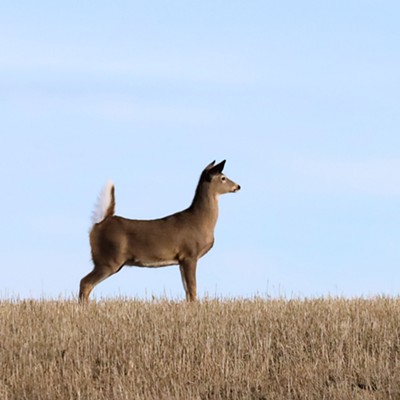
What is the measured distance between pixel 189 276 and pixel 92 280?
4.85 feet

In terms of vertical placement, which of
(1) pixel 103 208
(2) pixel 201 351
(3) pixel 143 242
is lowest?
(2) pixel 201 351

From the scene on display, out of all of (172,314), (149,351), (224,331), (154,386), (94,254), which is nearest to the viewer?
(154,386)

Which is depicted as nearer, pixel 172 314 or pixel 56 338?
pixel 56 338

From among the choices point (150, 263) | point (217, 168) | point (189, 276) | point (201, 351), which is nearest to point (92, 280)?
point (150, 263)

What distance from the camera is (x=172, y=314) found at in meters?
13.7

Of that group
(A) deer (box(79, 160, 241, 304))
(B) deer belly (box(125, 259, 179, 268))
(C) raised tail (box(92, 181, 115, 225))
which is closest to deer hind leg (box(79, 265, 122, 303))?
(A) deer (box(79, 160, 241, 304))

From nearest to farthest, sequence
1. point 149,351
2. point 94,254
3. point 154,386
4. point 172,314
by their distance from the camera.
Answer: point 154,386 → point 149,351 → point 172,314 → point 94,254

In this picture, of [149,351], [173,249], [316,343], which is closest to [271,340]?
[316,343]

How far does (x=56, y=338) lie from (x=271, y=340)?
2.59 meters

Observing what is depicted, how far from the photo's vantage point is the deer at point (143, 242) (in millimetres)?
15891

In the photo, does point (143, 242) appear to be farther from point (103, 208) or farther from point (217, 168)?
point (217, 168)

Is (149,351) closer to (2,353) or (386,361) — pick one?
(2,353)

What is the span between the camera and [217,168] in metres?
16.6

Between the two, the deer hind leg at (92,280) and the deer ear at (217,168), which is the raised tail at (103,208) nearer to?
the deer hind leg at (92,280)
